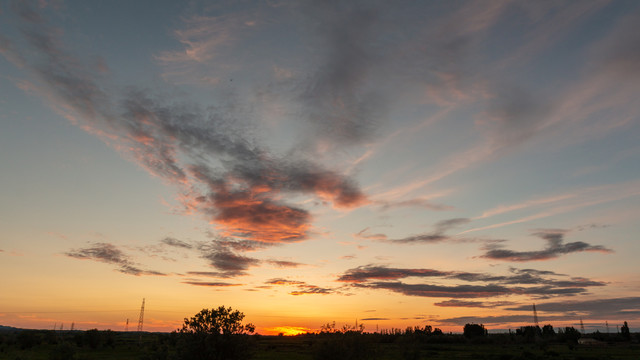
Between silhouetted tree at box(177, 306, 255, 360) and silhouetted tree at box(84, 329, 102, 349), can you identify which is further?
silhouetted tree at box(84, 329, 102, 349)

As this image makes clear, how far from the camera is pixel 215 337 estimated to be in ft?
154

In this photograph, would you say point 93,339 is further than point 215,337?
Yes

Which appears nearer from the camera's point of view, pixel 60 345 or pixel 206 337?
pixel 206 337

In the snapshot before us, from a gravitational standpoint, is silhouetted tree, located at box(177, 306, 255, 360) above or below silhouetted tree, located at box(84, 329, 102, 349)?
above

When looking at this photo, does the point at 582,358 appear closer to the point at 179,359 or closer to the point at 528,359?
the point at 528,359

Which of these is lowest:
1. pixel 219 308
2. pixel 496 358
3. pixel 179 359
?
pixel 496 358

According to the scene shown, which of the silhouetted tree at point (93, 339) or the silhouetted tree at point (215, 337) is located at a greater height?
the silhouetted tree at point (215, 337)

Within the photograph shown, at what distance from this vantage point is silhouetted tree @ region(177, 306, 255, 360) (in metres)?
45.8

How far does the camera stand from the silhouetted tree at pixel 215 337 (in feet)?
150

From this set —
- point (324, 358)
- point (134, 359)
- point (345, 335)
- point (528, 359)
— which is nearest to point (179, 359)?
point (324, 358)

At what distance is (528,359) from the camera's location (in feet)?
382

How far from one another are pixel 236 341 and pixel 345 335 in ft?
70.2

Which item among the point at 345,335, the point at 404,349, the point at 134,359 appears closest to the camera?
the point at 345,335

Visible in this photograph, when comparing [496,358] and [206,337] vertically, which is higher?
[206,337]
